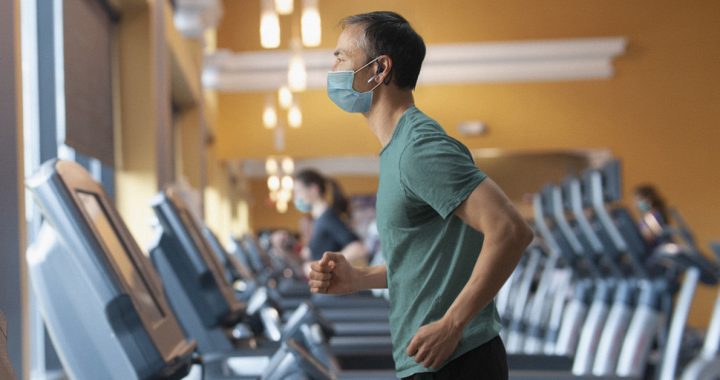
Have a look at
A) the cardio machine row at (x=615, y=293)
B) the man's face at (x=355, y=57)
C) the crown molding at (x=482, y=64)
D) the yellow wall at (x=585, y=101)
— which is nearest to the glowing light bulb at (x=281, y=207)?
the yellow wall at (x=585, y=101)

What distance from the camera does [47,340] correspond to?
9.94 ft

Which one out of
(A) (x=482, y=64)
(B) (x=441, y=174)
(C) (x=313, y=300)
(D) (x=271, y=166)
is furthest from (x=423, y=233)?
(D) (x=271, y=166)

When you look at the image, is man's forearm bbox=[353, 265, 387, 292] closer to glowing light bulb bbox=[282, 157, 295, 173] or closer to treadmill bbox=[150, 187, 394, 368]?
treadmill bbox=[150, 187, 394, 368]

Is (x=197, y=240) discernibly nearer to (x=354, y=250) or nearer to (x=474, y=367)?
(x=474, y=367)

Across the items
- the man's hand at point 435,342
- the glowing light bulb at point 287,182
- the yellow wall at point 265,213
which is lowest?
the yellow wall at point 265,213

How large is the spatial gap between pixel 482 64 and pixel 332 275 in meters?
10.2

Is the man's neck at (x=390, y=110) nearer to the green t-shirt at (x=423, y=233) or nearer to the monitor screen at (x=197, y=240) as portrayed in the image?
the green t-shirt at (x=423, y=233)

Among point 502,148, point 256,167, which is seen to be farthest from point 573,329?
point 256,167

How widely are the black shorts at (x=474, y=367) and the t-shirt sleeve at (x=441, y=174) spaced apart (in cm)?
24

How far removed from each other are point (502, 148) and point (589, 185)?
6605 millimetres

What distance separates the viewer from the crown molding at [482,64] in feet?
37.4

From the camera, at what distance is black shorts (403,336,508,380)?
57.4 inches

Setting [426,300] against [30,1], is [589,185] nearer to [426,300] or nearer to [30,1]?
[30,1]

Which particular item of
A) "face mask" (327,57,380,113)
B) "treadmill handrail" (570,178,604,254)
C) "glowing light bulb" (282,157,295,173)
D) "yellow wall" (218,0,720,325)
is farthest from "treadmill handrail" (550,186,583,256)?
"glowing light bulb" (282,157,295,173)
